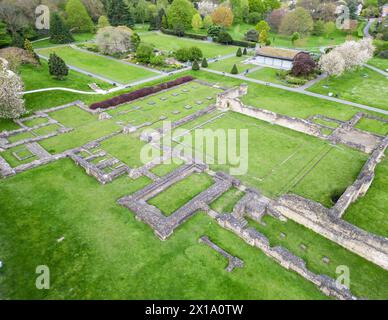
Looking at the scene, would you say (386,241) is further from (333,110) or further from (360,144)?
(333,110)

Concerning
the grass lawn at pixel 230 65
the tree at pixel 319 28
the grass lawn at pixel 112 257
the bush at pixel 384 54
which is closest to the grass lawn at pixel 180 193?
the grass lawn at pixel 112 257

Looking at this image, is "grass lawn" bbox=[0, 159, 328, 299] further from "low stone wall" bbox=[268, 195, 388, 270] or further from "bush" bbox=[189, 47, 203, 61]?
"bush" bbox=[189, 47, 203, 61]

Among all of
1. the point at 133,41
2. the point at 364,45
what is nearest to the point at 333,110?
the point at 364,45

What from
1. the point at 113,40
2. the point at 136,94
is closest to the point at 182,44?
the point at 113,40

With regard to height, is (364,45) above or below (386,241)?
above

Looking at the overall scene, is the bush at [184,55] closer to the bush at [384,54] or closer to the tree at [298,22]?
the tree at [298,22]

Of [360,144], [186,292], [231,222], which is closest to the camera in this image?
[186,292]

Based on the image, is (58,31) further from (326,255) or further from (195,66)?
(326,255)
